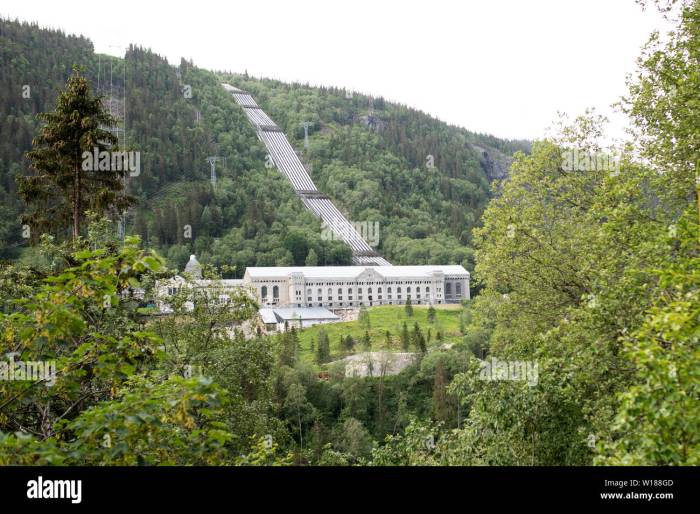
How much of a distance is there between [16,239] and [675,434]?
118010 millimetres

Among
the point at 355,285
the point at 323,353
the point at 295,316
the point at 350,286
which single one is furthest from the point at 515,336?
the point at 350,286

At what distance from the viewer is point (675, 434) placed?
718cm

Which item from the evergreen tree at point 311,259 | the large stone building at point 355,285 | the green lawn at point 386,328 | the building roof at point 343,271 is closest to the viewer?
the green lawn at point 386,328

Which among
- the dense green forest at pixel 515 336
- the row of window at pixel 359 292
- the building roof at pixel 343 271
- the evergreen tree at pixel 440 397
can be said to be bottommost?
the evergreen tree at pixel 440 397

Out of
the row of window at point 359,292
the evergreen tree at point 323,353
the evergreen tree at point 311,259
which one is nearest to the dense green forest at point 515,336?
the evergreen tree at point 323,353

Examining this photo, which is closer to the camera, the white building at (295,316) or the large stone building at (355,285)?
the white building at (295,316)

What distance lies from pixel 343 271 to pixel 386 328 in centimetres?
3947

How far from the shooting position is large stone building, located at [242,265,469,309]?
424ft

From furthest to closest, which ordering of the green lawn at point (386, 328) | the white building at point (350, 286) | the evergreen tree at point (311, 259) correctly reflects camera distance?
the evergreen tree at point (311, 259)
the white building at point (350, 286)
the green lawn at point (386, 328)

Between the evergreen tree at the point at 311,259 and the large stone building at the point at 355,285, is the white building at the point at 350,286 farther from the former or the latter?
the evergreen tree at the point at 311,259

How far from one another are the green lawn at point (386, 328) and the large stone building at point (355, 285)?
9801 mm

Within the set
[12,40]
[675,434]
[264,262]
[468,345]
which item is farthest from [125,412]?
[12,40]

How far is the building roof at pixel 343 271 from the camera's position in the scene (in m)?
131

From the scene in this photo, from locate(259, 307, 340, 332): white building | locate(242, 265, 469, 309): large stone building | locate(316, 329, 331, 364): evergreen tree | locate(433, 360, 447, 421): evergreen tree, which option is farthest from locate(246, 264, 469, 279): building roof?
locate(433, 360, 447, 421): evergreen tree
